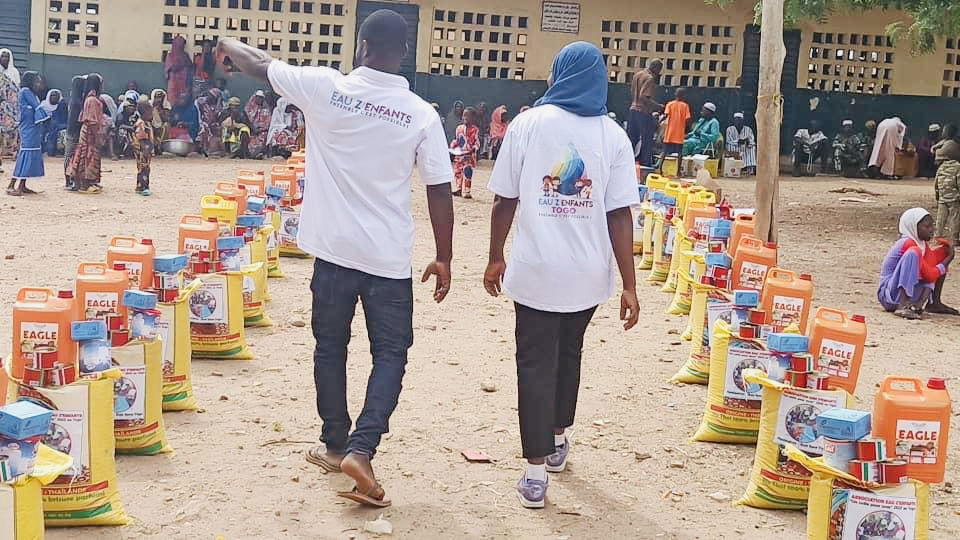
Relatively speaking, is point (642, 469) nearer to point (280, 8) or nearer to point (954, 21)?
point (954, 21)

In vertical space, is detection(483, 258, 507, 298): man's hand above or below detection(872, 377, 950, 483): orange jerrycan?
above

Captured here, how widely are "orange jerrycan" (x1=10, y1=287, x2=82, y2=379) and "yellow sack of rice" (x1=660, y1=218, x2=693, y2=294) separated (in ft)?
16.3

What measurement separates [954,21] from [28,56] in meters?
14.4

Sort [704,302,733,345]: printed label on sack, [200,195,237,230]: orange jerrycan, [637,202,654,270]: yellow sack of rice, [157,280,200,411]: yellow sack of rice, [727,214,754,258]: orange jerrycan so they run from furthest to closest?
[637,202,654,270]: yellow sack of rice < [200,195,237,230]: orange jerrycan < [727,214,754,258]: orange jerrycan < [704,302,733,345]: printed label on sack < [157,280,200,411]: yellow sack of rice

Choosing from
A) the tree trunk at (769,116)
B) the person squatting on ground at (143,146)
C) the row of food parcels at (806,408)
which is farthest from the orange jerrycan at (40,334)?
the person squatting on ground at (143,146)

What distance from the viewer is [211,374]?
672 centimetres

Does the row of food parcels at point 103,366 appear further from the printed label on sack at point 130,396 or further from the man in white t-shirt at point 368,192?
the man in white t-shirt at point 368,192

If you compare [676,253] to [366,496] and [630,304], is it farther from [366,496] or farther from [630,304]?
[366,496]

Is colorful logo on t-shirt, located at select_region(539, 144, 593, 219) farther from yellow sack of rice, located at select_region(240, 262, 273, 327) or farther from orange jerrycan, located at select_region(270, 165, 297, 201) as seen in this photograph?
orange jerrycan, located at select_region(270, 165, 297, 201)

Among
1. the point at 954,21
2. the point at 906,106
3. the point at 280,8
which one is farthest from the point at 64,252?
the point at 906,106

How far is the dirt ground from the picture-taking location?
15.5ft

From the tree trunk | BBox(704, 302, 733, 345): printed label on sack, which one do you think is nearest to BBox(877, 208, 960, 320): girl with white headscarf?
the tree trunk

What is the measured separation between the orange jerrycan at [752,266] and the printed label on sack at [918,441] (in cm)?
232

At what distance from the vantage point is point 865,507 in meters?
4.06
